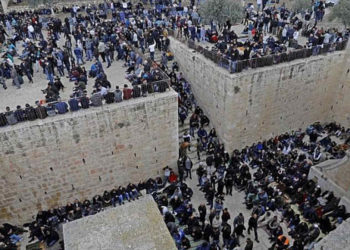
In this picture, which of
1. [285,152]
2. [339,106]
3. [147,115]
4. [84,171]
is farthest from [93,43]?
[339,106]

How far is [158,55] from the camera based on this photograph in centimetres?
1878

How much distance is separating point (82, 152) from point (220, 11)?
1277cm

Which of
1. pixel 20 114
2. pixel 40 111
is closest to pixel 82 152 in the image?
pixel 40 111

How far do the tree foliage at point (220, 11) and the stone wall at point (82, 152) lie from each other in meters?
9.28

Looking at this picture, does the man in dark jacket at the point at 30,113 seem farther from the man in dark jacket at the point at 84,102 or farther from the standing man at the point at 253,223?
the standing man at the point at 253,223

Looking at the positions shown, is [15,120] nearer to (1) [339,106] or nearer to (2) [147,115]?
(2) [147,115]

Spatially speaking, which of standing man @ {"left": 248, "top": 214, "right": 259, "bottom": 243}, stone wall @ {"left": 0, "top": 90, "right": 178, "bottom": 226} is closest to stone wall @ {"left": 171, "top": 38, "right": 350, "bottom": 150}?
stone wall @ {"left": 0, "top": 90, "right": 178, "bottom": 226}

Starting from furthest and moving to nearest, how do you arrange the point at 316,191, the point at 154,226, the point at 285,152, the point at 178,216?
1. the point at 285,152
2. the point at 316,191
3. the point at 178,216
4. the point at 154,226

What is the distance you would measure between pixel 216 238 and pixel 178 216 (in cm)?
173

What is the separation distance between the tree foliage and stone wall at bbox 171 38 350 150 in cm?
330

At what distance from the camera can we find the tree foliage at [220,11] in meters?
19.4

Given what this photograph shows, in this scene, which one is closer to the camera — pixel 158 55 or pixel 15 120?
pixel 15 120

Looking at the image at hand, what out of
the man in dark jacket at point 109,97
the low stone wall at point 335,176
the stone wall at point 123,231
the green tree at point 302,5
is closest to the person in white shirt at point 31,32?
the man in dark jacket at point 109,97

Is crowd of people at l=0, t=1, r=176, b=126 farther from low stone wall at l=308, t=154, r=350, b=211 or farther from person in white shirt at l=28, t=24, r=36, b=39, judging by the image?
low stone wall at l=308, t=154, r=350, b=211
